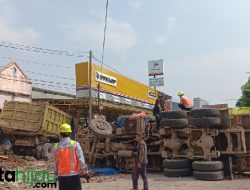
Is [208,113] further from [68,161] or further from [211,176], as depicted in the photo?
[68,161]

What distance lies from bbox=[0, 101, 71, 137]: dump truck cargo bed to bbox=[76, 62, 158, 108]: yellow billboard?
25.2 feet

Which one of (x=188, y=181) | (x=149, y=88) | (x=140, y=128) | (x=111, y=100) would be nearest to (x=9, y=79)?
(x=111, y=100)

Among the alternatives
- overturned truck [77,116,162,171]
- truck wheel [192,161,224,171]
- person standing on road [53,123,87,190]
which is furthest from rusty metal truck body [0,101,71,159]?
person standing on road [53,123,87,190]

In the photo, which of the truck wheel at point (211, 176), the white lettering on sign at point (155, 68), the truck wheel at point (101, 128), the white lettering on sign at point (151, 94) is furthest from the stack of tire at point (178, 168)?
the white lettering on sign at point (155, 68)

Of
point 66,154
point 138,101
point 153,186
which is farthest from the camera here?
point 138,101

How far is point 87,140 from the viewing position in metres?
A: 14.0

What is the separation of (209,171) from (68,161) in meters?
6.10

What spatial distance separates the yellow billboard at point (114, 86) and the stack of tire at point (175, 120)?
13.6 metres

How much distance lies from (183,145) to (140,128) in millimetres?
1709

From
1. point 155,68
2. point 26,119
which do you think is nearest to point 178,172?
point 26,119

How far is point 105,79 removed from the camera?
27469 millimetres

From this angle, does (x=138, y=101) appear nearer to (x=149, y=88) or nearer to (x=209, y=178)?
(x=149, y=88)

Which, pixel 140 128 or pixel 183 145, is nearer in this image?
pixel 183 145

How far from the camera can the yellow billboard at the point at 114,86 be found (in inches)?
997
